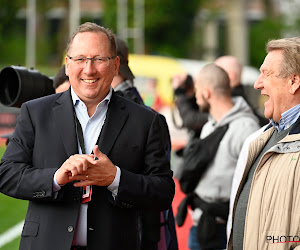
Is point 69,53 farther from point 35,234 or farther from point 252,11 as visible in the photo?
point 252,11

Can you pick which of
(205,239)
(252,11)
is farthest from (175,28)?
(205,239)

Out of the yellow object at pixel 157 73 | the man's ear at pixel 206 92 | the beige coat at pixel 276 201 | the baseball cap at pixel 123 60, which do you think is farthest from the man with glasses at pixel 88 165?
the yellow object at pixel 157 73

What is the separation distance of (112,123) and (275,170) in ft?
2.83

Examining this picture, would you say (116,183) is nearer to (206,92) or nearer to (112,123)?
(112,123)

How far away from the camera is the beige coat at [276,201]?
3.74 meters

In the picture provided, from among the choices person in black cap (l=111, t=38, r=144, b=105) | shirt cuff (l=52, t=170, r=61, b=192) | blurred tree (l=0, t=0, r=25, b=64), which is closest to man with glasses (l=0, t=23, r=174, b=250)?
shirt cuff (l=52, t=170, r=61, b=192)

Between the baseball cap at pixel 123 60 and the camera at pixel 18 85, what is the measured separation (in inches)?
26.8

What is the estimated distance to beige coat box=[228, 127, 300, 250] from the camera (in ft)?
12.3

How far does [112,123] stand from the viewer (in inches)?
155

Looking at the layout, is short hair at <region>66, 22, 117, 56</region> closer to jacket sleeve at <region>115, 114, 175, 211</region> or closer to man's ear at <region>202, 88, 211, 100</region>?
jacket sleeve at <region>115, 114, 175, 211</region>

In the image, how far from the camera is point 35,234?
12.4ft

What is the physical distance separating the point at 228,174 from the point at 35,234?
2497 millimetres

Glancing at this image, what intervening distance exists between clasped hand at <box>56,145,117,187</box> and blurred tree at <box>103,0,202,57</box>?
39.6 m

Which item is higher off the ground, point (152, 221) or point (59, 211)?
point (59, 211)
